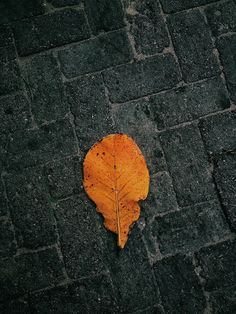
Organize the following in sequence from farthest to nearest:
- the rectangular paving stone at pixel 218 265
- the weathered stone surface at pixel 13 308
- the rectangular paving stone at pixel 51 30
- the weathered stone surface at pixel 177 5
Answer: the weathered stone surface at pixel 177 5 → the rectangular paving stone at pixel 51 30 → the rectangular paving stone at pixel 218 265 → the weathered stone surface at pixel 13 308

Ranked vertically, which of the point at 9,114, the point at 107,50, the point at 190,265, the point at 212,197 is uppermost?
the point at 107,50

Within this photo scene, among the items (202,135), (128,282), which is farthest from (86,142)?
(128,282)

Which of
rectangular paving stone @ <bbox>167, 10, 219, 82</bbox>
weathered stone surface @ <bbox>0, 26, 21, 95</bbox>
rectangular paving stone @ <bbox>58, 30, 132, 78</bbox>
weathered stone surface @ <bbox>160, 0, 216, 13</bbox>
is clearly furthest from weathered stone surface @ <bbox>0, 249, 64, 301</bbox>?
weathered stone surface @ <bbox>160, 0, 216, 13</bbox>

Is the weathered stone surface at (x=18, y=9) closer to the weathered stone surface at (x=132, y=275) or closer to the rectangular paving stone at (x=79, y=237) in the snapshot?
the rectangular paving stone at (x=79, y=237)

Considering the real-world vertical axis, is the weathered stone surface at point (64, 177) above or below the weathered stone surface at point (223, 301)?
above

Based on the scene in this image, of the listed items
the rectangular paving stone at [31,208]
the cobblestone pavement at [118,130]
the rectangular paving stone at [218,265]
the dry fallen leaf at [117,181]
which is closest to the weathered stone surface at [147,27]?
the cobblestone pavement at [118,130]

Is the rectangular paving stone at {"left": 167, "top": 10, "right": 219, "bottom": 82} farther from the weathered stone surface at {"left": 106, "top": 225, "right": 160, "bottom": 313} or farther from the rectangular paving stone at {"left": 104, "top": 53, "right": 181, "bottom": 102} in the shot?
the weathered stone surface at {"left": 106, "top": 225, "right": 160, "bottom": 313}

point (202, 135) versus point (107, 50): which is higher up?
point (107, 50)

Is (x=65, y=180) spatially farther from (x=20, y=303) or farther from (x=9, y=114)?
(x=20, y=303)
